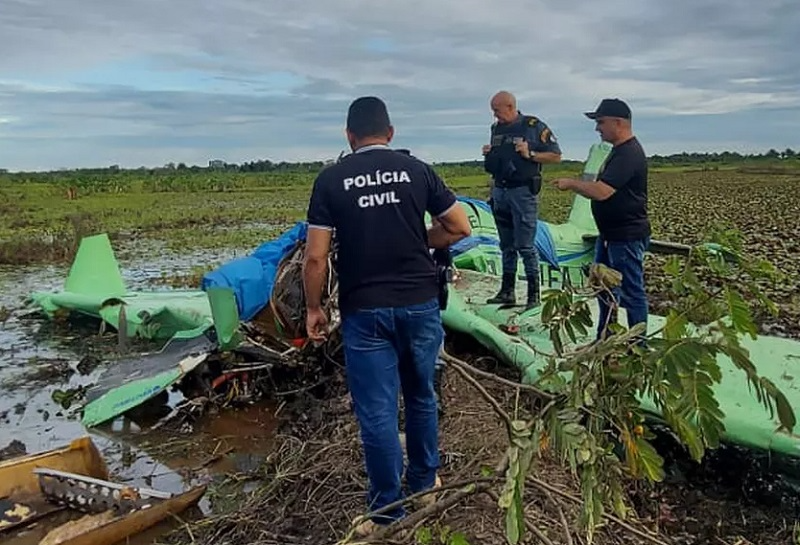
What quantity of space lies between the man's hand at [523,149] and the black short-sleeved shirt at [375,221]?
2909 mm

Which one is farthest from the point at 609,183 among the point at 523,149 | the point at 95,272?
the point at 95,272

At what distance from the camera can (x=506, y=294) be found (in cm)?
694

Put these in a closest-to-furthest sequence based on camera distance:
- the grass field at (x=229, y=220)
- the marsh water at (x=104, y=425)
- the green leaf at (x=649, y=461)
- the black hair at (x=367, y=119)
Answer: the green leaf at (x=649, y=461)
the black hair at (x=367, y=119)
the marsh water at (x=104, y=425)
the grass field at (x=229, y=220)

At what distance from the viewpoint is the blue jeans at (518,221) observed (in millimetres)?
6305

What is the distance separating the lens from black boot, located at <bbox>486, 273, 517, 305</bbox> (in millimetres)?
6879

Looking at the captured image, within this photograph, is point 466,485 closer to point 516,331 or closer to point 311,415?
point 311,415

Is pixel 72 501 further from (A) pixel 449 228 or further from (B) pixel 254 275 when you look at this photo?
(A) pixel 449 228

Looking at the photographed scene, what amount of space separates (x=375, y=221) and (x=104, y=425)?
151 inches

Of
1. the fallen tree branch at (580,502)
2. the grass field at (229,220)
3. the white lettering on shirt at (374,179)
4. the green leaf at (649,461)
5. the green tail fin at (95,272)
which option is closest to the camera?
the green leaf at (649,461)

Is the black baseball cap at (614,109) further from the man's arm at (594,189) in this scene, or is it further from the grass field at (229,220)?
the grass field at (229,220)

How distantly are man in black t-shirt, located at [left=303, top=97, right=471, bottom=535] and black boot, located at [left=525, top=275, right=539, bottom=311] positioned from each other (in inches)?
131

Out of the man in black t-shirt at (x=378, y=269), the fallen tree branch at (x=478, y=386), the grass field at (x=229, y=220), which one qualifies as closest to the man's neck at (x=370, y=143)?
the man in black t-shirt at (x=378, y=269)

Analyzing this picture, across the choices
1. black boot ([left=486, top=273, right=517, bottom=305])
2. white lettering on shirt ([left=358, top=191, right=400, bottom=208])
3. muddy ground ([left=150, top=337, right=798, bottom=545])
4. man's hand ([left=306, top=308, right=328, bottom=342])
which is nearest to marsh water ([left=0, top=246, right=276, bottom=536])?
muddy ground ([left=150, top=337, right=798, bottom=545])

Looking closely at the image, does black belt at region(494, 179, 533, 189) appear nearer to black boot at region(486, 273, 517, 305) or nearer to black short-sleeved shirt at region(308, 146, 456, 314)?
black boot at region(486, 273, 517, 305)
